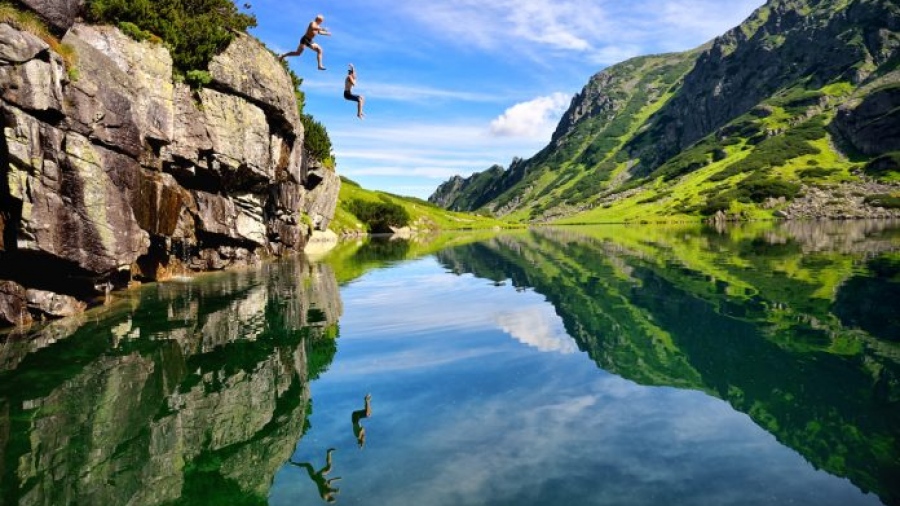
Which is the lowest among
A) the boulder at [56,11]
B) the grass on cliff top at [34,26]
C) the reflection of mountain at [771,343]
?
the reflection of mountain at [771,343]

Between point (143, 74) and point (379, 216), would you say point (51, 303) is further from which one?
point (379, 216)

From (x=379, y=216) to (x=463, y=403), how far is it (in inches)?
7078

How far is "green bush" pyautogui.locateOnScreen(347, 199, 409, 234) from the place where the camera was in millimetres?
193000

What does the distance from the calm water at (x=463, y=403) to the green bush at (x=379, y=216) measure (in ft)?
514

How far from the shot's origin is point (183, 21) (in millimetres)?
48281

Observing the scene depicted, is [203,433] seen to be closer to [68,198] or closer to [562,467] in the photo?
[562,467]

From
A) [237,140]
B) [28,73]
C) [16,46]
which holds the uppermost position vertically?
[16,46]

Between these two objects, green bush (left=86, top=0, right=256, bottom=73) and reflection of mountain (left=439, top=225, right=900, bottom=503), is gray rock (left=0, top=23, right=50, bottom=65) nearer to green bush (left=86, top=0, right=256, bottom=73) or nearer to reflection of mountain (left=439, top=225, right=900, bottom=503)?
green bush (left=86, top=0, right=256, bottom=73)

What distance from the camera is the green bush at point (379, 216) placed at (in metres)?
193

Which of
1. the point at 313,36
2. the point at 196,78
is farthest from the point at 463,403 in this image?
the point at 196,78

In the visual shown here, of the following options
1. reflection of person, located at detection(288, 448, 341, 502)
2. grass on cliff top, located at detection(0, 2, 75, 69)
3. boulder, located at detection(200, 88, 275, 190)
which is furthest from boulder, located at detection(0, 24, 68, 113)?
reflection of person, located at detection(288, 448, 341, 502)

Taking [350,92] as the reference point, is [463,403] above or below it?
below

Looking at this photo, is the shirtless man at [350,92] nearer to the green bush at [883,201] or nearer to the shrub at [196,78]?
the shrub at [196,78]

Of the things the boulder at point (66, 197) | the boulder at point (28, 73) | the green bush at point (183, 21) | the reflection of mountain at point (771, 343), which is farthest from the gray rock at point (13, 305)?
the reflection of mountain at point (771, 343)
